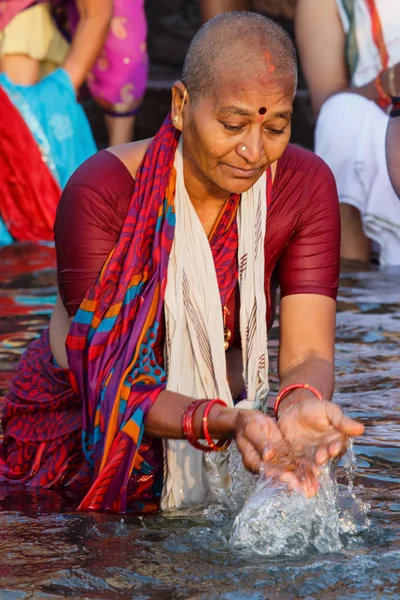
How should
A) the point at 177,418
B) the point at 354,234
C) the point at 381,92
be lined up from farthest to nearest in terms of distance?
the point at 354,234 < the point at 381,92 < the point at 177,418

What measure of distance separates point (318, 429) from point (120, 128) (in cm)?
540

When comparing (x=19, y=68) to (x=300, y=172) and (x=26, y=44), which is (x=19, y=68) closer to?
(x=26, y=44)

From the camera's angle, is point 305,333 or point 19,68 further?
point 19,68

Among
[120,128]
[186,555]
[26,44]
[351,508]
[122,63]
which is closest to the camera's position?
[186,555]

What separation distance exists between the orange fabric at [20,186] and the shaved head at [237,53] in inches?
167

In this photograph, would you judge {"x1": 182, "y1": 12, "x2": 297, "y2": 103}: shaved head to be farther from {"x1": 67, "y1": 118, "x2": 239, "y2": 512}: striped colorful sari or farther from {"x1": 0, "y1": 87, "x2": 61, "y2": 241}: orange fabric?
{"x1": 0, "y1": 87, "x2": 61, "y2": 241}: orange fabric

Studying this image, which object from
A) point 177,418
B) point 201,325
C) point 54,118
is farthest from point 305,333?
point 54,118

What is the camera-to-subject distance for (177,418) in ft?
10.8

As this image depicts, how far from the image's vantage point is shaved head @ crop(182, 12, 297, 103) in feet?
10.8

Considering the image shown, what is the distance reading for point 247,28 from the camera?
3.34m

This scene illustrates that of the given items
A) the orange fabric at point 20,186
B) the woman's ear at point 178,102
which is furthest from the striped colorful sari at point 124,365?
the orange fabric at point 20,186

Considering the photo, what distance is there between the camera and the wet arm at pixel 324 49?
276 inches

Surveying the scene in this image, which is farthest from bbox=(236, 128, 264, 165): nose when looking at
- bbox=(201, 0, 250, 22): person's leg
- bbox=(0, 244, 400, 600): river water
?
bbox=(201, 0, 250, 22): person's leg

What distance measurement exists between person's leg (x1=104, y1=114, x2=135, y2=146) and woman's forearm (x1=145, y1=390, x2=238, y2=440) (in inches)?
199
